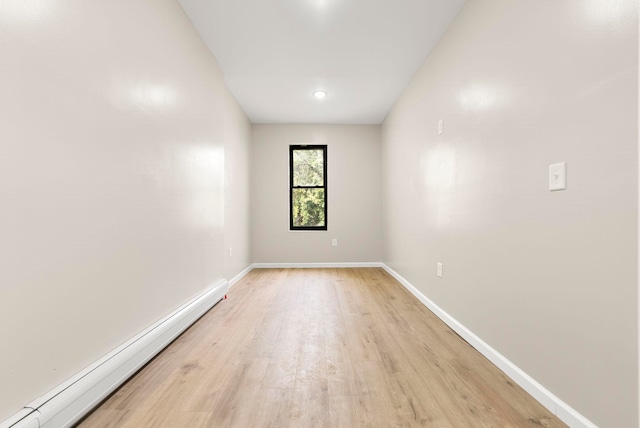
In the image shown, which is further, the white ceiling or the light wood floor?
the white ceiling

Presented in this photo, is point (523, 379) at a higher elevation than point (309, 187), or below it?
below

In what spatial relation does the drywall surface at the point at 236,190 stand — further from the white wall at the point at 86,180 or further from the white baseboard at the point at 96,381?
the white baseboard at the point at 96,381

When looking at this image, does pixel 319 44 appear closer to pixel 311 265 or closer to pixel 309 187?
pixel 309 187

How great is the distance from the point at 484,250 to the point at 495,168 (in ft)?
1.62

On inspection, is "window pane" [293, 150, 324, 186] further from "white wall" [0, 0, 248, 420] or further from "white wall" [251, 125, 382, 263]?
"white wall" [0, 0, 248, 420]

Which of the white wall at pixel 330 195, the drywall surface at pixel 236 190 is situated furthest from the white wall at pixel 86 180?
the white wall at pixel 330 195

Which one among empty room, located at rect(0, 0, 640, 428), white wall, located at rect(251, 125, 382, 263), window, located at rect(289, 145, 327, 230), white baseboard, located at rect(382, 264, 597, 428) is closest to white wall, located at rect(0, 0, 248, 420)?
empty room, located at rect(0, 0, 640, 428)

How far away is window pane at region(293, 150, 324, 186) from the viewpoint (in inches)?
217

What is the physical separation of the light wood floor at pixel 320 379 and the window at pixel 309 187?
2.73m

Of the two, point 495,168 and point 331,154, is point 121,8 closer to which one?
point 495,168

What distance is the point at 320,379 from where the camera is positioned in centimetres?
168

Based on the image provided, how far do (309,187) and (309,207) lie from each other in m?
0.33

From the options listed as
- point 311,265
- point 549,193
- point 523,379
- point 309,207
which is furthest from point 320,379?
point 309,207

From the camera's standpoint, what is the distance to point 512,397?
59.8 inches
